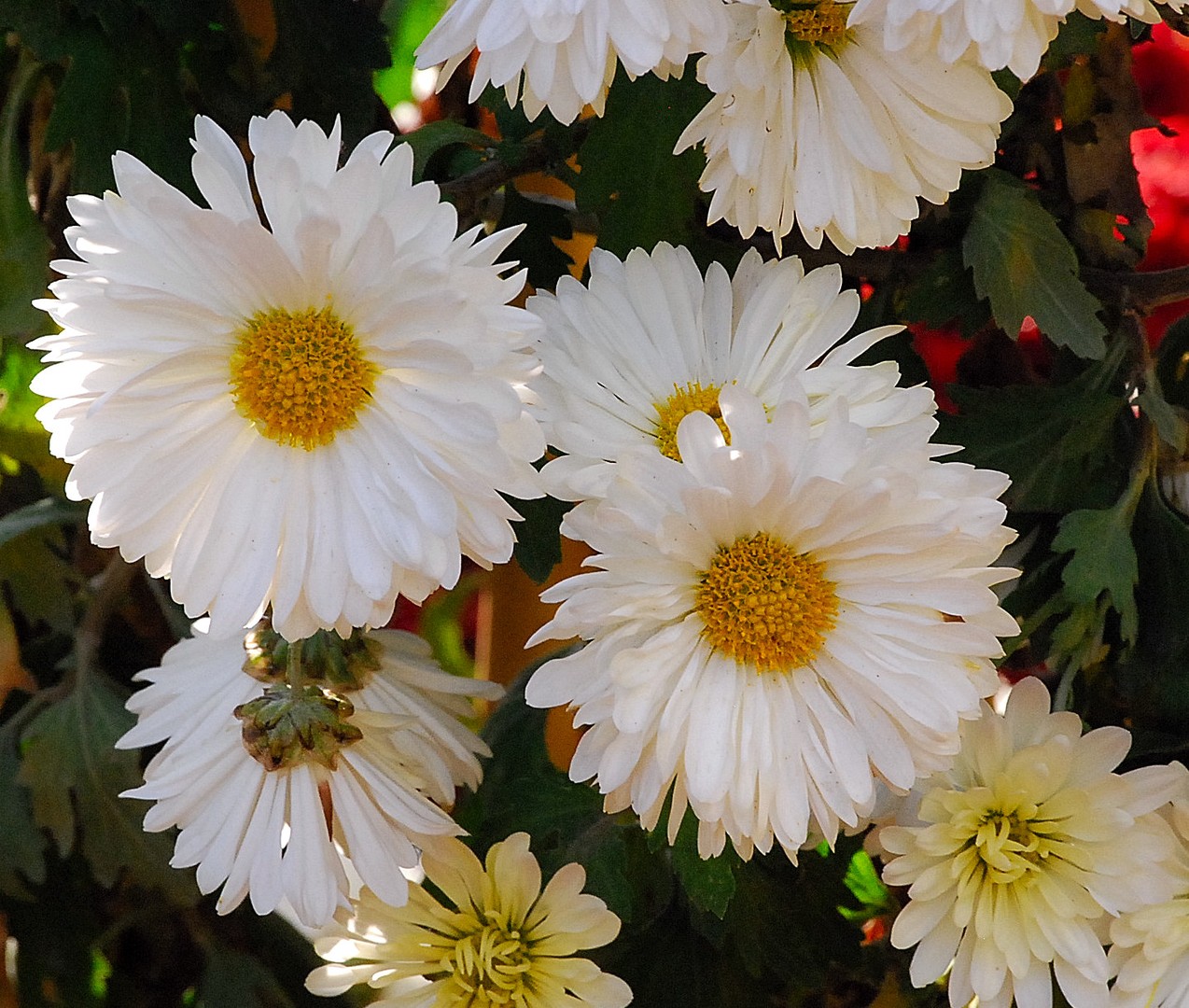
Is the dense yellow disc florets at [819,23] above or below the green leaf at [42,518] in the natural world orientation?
above

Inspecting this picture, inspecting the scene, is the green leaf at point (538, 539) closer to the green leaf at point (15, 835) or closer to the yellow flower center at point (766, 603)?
the yellow flower center at point (766, 603)

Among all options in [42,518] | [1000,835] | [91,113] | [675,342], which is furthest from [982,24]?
[42,518]

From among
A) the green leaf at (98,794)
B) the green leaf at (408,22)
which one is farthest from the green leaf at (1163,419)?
the green leaf at (98,794)

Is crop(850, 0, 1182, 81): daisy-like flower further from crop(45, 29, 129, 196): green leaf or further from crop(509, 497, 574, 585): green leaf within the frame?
crop(45, 29, 129, 196): green leaf

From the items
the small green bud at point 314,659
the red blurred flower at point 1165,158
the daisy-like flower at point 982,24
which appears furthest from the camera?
the red blurred flower at point 1165,158

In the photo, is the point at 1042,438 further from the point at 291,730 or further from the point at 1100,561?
the point at 291,730

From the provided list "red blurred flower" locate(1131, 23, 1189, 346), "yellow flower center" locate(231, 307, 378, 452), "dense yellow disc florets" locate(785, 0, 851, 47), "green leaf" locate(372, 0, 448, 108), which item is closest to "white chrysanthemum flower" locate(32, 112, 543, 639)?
"yellow flower center" locate(231, 307, 378, 452)

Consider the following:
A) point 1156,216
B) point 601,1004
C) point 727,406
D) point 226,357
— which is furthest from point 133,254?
point 1156,216
